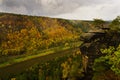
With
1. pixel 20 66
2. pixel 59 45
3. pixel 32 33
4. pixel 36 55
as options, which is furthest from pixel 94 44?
pixel 59 45

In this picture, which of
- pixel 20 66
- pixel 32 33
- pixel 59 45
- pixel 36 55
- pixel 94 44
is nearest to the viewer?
pixel 94 44

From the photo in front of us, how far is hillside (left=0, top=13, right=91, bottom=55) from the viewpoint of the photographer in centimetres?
6241

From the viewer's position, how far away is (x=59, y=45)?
75375 millimetres

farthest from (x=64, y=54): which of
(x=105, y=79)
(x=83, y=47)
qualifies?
(x=105, y=79)

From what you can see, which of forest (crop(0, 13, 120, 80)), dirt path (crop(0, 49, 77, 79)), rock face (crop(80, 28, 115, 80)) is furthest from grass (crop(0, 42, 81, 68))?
rock face (crop(80, 28, 115, 80))

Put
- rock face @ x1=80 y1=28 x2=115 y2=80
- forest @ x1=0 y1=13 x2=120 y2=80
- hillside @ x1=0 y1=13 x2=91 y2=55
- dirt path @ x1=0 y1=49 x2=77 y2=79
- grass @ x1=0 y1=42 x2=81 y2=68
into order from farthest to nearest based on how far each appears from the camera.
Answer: hillside @ x1=0 y1=13 x2=91 y2=55 < grass @ x1=0 y1=42 x2=81 y2=68 < dirt path @ x1=0 y1=49 x2=77 y2=79 < rock face @ x1=80 y1=28 x2=115 y2=80 < forest @ x1=0 y1=13 x2=120 y2=80

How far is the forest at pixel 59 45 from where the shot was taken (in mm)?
50019

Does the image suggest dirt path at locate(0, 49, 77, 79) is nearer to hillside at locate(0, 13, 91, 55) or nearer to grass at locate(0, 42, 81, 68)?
grass at locate(0, 42, 81, 68)

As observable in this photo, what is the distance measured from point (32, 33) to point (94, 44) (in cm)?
2296

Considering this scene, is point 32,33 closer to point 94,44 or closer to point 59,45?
point 59,45


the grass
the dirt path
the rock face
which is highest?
the rock face

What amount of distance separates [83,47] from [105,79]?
13.5 metres

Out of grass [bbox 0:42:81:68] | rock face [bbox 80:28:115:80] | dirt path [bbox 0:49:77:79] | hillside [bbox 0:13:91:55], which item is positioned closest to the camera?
rock face [bbox 80:28:115:80]

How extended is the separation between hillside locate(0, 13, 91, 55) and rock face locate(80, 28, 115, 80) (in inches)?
735
